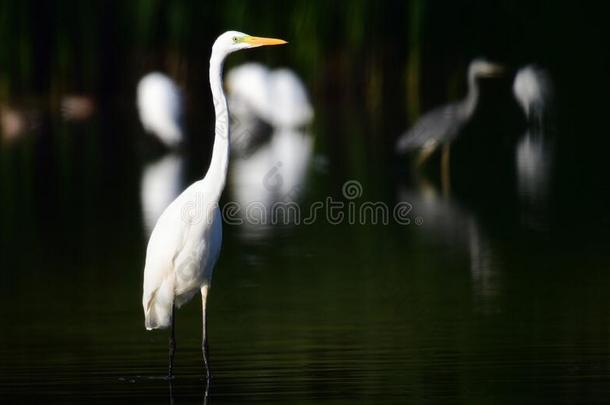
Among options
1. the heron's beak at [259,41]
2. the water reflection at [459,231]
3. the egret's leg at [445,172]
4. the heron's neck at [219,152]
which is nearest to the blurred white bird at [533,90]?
the egret's leg at [445,172]

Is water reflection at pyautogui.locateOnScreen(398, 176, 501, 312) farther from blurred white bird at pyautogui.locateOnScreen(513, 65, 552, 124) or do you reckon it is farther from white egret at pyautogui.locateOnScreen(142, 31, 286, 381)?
blurred white bird at pyautogui.locateOnScreen(513, 65, 552, 124)

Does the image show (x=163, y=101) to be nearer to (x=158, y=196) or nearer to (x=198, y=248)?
(x=158, y=196)

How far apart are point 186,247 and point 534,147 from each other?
39.9ft

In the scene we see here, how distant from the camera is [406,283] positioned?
9.01 m

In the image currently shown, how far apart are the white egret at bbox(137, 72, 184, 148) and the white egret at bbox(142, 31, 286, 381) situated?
12053 millimetres

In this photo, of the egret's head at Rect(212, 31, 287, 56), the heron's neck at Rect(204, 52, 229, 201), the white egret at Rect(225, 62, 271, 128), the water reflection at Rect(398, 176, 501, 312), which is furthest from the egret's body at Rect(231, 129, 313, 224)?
the heron's neck at Rect(204, 52, 229, 201)

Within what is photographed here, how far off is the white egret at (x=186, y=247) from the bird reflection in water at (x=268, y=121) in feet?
29.6

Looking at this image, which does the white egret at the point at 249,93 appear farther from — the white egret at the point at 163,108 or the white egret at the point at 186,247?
the white egret at the point at 186,247

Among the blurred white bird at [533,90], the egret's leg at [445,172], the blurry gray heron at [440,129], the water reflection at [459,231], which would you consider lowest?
the water reflection at [459,231]

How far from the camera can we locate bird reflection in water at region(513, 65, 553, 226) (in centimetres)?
1285

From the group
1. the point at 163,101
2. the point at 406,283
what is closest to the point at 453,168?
the point at 163,101

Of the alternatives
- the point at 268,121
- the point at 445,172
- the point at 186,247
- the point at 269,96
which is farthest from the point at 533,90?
the point at 186,247

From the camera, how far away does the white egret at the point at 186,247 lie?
264 inches

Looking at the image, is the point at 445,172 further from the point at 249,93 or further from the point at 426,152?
the point at 249,93
